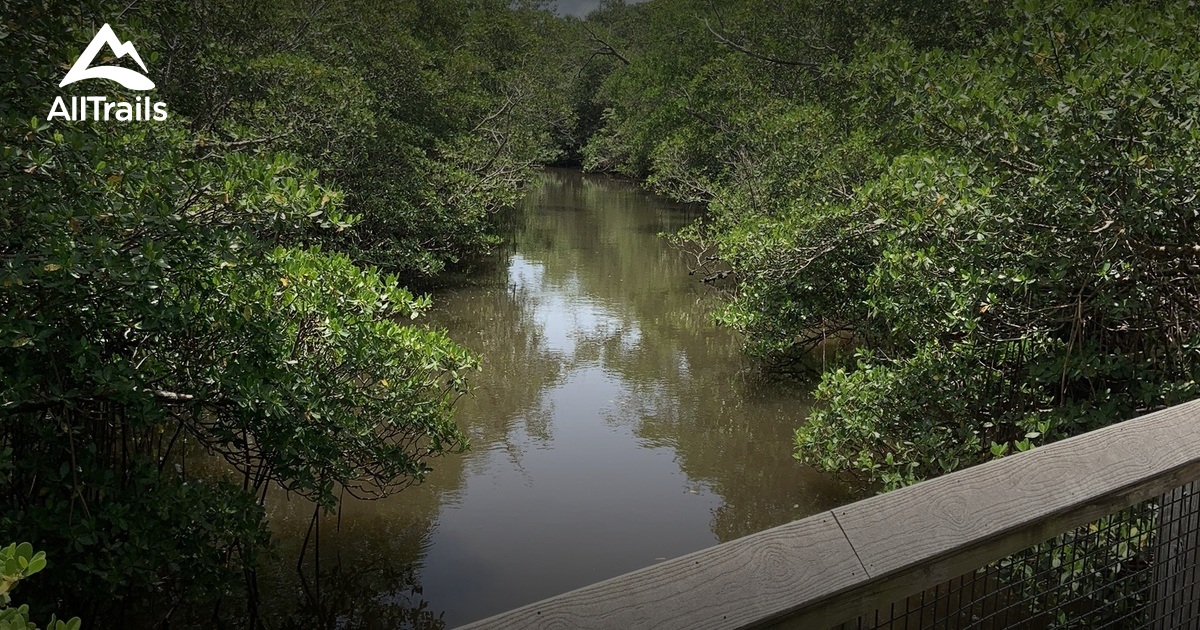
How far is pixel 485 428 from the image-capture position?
30.5 feet

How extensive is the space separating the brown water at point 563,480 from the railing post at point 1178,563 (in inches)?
154

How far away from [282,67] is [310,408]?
22.8 feet

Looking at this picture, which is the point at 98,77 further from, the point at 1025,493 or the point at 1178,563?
the point at 1178,563

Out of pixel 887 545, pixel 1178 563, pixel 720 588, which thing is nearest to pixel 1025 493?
pixel 887 545

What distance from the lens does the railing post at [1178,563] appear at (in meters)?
2.32

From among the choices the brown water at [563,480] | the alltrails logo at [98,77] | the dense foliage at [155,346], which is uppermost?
the alltrails logo at [98,77]

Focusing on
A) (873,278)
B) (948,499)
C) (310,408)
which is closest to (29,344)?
(310,408)

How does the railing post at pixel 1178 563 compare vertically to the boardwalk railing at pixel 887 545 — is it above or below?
below

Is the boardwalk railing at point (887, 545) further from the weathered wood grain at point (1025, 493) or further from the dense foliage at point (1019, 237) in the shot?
the dense foliage at point (1019, 237)

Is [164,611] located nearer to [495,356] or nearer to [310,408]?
[310,408]

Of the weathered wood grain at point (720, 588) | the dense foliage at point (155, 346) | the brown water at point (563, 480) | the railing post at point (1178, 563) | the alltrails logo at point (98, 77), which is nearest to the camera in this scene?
the weathered wood grain at point (720, 588)

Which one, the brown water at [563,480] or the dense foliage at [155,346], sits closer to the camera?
the dense foliage at [155,346]

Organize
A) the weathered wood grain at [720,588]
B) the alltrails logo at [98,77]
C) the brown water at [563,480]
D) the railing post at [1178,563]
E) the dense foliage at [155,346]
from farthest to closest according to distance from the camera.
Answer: the brown water at [563,480], the alltrails logo at [98,77], the dense foliage at [155,346], the railing post at [1178,563], the weathered wood grain at [720,588]

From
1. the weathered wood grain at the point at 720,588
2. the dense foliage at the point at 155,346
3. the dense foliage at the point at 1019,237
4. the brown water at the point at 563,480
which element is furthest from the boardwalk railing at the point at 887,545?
the brown water at the point at 563,480
